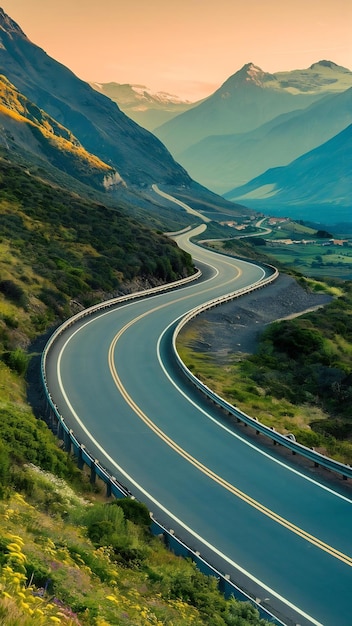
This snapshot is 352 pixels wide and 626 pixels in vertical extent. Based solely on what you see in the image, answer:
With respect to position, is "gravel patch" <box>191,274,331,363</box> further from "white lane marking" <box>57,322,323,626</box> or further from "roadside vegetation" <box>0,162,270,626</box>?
"white lane marking" <box>57,322,323,626</box>

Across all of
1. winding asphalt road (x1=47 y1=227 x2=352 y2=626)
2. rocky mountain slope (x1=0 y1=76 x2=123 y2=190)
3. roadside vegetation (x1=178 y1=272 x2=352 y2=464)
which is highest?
rocky mountain slope (x1=0 y1=76 x2=123 y2=190)

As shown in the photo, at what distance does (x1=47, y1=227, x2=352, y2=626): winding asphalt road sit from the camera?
15.7 meters

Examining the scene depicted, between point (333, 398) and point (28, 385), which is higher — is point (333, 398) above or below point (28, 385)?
above

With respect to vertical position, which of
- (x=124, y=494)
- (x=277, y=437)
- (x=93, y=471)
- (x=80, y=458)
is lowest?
(x=80, y=458)

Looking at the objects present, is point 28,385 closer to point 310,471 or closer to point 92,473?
point 92,473

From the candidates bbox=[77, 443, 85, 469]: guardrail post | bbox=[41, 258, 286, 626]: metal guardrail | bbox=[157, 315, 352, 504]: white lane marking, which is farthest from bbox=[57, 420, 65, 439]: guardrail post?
bbox=[157, 315, 352, 504]: white lane marking

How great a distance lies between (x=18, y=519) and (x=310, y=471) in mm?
11712

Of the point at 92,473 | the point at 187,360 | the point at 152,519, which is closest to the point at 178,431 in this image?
the point at 92,473

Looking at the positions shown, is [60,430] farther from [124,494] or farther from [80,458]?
[124,494]

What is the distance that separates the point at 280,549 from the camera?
672 inches

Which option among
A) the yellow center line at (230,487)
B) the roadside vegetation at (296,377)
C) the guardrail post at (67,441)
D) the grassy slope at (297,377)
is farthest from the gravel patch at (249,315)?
the guardrail post at (67,441)

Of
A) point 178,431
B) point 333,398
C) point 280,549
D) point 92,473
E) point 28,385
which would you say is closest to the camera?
point 280,549

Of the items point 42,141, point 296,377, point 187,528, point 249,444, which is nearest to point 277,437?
point 249,444

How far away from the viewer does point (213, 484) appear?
2095 cm
